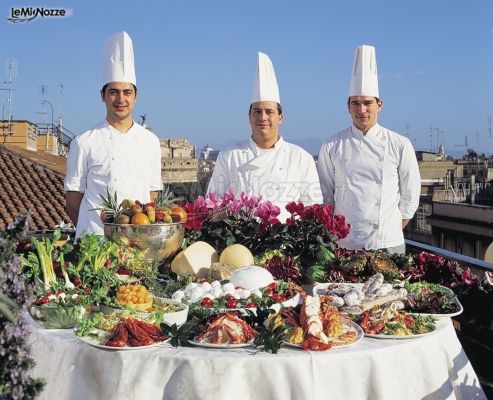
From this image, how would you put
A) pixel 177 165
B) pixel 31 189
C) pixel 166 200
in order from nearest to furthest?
pixel 166 200
pixel 31 189
pixel 177 165

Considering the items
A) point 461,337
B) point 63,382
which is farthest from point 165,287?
point 461,337

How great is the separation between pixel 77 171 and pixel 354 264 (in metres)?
2.00

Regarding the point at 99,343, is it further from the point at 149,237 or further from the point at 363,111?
the point at 363,111

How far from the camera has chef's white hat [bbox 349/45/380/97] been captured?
471cm

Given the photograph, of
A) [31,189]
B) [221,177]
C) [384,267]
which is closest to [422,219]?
[31,189]

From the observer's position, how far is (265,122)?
4531 mm

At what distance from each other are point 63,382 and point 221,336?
2.01 feet

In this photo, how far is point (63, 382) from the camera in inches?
98.8

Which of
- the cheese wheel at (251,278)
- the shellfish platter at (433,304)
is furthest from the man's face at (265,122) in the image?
the shellfish platter at (433,304)

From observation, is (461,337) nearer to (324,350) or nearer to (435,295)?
(435,295)

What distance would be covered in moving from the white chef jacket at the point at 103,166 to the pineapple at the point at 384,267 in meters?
1.74

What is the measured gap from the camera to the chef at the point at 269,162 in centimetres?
451

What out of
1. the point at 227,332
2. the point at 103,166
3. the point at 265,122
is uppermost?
the point at 265,122

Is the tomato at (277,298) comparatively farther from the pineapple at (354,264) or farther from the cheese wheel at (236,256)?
the pineapple at (354,264)
